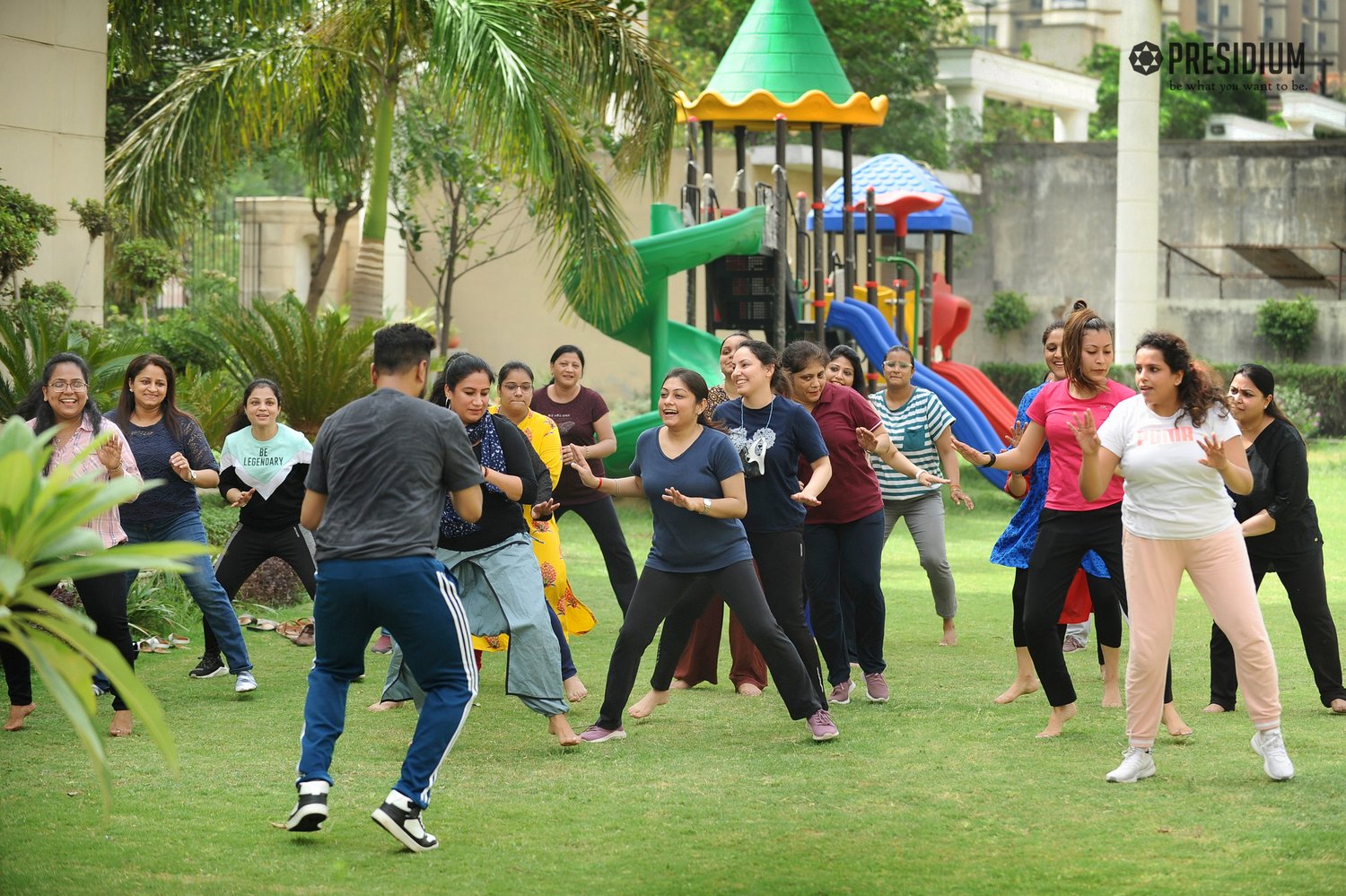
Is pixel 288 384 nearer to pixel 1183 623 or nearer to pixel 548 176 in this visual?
pixel 548 176

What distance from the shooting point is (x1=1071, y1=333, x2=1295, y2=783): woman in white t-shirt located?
20.0ft

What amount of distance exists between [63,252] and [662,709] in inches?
273

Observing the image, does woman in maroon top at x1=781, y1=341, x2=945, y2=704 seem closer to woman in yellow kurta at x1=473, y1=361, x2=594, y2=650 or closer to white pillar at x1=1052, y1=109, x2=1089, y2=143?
woman in yellow kurta at x1=473, y1=361, x2=594, y2=650

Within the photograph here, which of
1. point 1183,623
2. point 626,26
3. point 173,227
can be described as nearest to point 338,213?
point 173,227

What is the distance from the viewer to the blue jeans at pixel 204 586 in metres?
7.66

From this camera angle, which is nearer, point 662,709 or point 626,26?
point 662,709

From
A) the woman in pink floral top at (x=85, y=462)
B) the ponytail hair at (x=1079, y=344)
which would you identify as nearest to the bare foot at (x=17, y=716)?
the woman in pink floral top at (x=85, y=462)

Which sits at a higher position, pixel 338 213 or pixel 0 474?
pixel 338 213

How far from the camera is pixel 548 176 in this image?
39.8ft

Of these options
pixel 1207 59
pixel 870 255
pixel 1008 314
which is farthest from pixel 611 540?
pixel 1207 59

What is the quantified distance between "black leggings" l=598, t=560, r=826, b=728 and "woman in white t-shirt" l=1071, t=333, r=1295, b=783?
4.53 feet

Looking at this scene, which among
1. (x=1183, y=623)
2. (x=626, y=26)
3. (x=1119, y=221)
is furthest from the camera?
(x=1119, y=221)

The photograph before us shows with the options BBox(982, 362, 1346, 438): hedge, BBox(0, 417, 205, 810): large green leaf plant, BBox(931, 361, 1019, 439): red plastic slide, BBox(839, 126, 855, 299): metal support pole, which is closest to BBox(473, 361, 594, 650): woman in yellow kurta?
BBox(0, 417, 205, 810): large green leaf plant

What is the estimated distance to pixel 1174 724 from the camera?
7.07m
